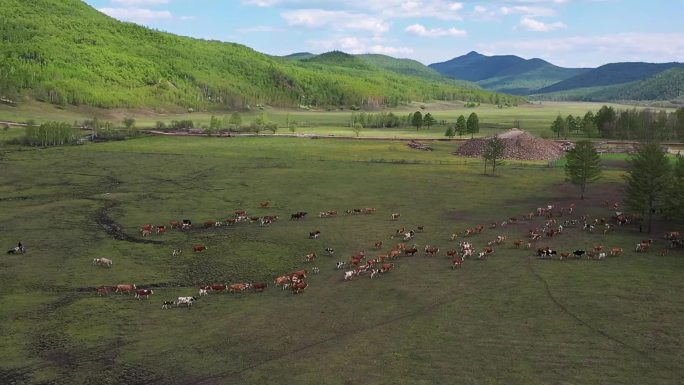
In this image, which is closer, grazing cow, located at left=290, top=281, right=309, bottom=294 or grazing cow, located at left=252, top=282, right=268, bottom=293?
grazing cow, located at left=290, top=281, right=309, bottom=294

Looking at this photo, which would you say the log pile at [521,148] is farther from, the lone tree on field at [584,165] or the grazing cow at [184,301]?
the grazing cow at [184,301]

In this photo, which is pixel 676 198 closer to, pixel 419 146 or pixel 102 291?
pixel 102 291

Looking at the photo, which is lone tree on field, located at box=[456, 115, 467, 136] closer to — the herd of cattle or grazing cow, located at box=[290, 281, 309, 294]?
the herd of cattle

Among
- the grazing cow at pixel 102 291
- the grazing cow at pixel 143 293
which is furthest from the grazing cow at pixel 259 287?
the grazing cow at pixel 102 291

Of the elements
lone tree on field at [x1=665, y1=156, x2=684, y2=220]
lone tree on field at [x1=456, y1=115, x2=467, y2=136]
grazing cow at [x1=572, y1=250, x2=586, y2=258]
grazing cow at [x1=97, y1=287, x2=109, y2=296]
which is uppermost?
lone tree on field at [x1=456, y1=115, x2=467, y2=136]

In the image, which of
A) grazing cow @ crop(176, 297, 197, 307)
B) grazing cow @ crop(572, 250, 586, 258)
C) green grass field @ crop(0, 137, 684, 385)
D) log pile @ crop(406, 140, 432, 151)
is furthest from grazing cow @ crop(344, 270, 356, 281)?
log pile @ crop(406, 140, 432, 151)

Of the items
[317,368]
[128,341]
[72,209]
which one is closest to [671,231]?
[317,368]

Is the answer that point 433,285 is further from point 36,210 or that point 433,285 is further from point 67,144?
point 67,144
